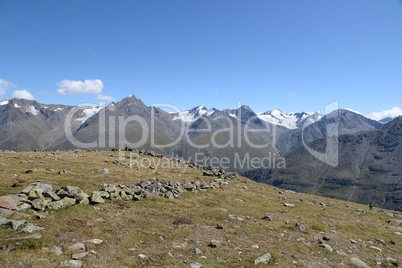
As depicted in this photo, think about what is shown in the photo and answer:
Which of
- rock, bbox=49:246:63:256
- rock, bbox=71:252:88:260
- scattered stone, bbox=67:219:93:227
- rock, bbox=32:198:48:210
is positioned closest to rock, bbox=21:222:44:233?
scattered stone, bbox=67:219:93:227

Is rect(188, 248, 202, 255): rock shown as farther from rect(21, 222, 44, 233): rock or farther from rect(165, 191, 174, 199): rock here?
rect(165, 191, 174, 199): rock

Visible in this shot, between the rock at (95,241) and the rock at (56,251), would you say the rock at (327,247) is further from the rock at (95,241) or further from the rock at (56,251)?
the rock at (56,251)

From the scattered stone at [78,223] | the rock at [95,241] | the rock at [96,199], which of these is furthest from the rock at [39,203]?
the rock at [95,241]

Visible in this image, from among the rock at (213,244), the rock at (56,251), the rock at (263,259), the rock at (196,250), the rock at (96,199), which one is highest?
the rock at (96,199)

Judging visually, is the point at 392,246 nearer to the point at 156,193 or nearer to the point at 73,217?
the point at 156,193

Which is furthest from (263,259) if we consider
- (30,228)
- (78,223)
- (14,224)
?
(14,224)

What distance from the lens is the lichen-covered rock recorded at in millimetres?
16127

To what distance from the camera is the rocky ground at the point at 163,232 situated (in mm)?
11445

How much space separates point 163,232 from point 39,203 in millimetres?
9281

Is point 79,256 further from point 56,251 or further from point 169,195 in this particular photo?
point 169,195

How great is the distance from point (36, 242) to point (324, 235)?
20.5 meters

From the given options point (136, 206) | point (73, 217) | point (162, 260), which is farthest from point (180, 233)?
point (73, 217)

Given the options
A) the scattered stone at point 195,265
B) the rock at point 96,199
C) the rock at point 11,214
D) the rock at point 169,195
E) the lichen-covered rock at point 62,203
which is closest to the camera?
the scattered stone at point 195,265

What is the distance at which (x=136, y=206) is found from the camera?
1966 centimetres
